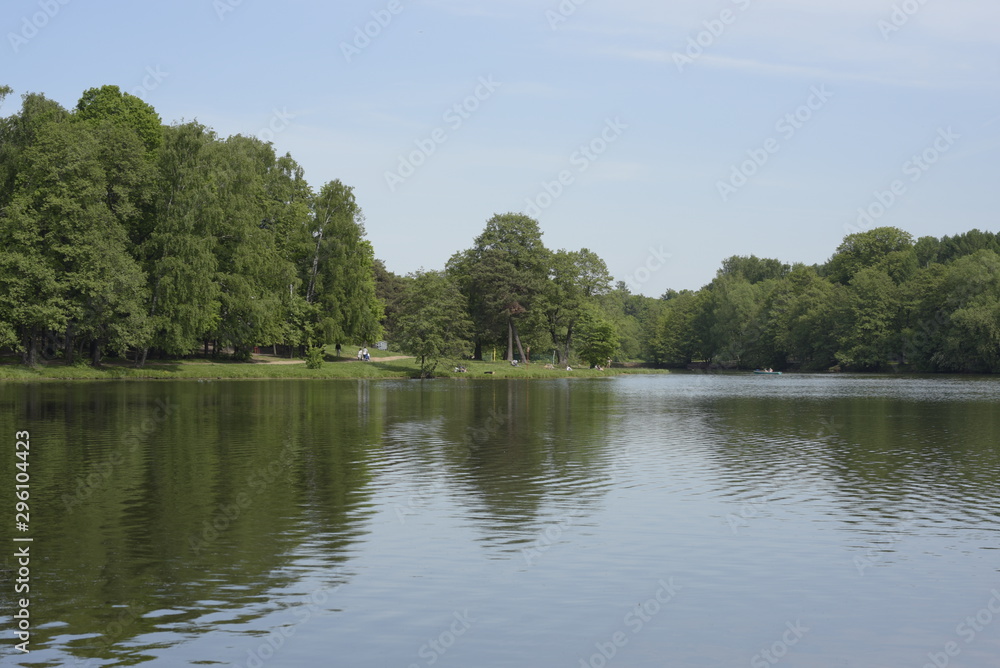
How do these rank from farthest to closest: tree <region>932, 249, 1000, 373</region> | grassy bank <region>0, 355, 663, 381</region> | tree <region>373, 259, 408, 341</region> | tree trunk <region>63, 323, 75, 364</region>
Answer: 1. tree <region>373, 259, 408, 341</region>
2. tree <region>932, 249, 1000, 373</region>
3. tree trunk <region>63, 323, 75, 364</region>
4. grassy bank <region>0, 355, 663, 381</region>

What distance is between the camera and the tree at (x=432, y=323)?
301 feet

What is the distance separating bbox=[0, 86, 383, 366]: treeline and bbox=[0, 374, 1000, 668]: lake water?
123ft

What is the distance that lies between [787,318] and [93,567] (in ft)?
511

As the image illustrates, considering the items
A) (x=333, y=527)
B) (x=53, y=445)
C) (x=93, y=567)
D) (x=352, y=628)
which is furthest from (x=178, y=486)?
(x=352, y=628)

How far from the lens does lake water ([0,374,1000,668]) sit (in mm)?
11180

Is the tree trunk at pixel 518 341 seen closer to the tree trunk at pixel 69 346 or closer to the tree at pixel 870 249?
the tree trunk at pixel 69 346

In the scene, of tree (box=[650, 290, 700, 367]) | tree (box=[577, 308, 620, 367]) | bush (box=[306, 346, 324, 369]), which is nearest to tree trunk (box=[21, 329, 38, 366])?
bush (box=[306, 346, 324, 369])
